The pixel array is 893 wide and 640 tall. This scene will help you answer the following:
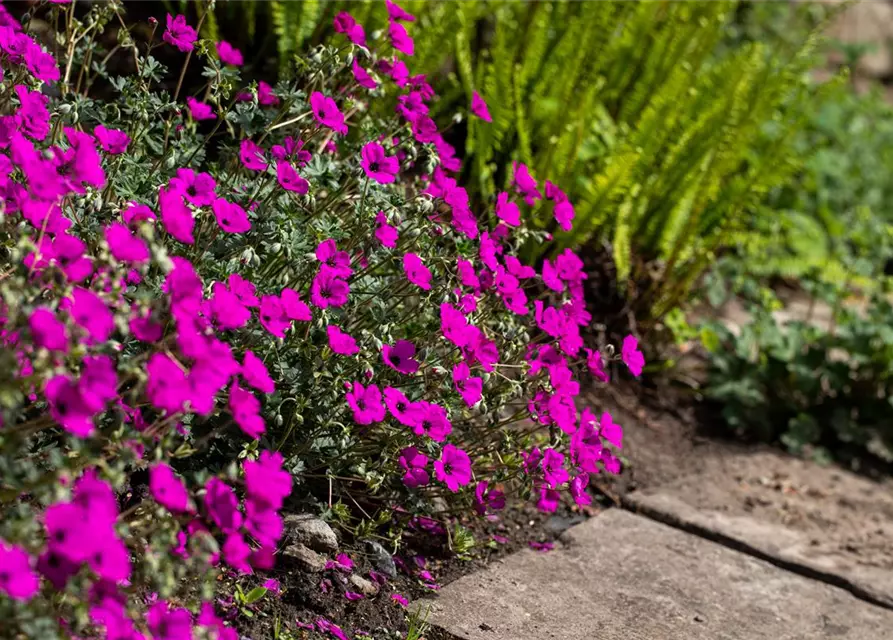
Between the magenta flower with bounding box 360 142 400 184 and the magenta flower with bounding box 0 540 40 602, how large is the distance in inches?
43.8

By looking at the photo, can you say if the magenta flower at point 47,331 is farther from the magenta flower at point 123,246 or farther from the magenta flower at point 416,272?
the magenta flower at point 416,272

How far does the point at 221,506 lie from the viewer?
4.85 feet

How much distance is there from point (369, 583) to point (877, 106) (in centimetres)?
658

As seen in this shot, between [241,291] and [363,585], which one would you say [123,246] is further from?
[363,585]

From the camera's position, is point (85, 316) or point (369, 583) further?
point (369, 583)

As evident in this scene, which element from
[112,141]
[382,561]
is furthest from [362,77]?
[382,561]

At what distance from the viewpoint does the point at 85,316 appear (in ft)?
4.56

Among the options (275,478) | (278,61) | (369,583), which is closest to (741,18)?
(278,61)

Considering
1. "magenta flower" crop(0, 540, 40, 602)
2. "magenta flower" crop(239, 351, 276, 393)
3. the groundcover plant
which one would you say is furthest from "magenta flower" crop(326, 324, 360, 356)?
"magenta flower" crop(0, 540, 40, 602)

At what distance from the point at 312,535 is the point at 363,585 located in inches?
5.4

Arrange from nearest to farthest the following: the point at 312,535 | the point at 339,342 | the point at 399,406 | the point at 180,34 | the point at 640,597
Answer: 1. the point at 339,342
2. the point at 399,406
3. the point at 312,535
4. the point at 180,34
5. the point at 640,597

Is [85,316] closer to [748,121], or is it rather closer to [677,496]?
[677,496]

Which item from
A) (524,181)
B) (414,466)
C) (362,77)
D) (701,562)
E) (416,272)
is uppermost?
(362,77)

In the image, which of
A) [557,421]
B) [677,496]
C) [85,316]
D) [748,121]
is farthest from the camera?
[748,121]
